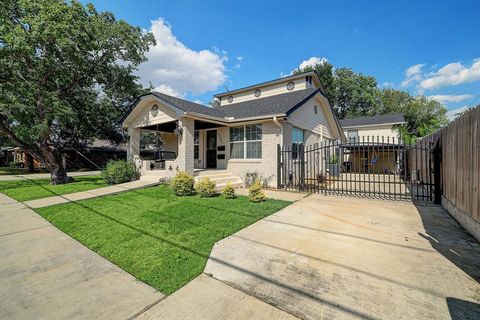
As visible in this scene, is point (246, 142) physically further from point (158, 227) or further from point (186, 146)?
point (158, 227)

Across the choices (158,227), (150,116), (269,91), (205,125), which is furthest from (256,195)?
(269,91)

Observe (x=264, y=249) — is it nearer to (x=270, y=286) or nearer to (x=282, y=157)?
(x=270, y=286)

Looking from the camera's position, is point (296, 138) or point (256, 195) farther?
point (296, 138)

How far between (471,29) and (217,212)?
19171mm

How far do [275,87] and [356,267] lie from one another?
15.3 meters

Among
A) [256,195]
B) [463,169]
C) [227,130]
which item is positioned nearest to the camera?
[463,169]

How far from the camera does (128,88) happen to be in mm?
16906

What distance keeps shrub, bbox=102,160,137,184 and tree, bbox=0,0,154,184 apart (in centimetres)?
377

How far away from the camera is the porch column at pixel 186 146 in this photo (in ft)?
31.2

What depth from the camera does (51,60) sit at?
1197 centimetres

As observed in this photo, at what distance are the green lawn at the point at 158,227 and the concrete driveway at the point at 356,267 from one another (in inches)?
16.3

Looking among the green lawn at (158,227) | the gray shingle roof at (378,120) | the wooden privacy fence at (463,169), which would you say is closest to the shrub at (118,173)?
the green lawn at (158,227)

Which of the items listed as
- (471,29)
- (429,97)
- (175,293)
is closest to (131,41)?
(175,293)

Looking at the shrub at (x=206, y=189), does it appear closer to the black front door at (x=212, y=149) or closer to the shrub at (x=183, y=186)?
the shrub at (x=183, y=186)
